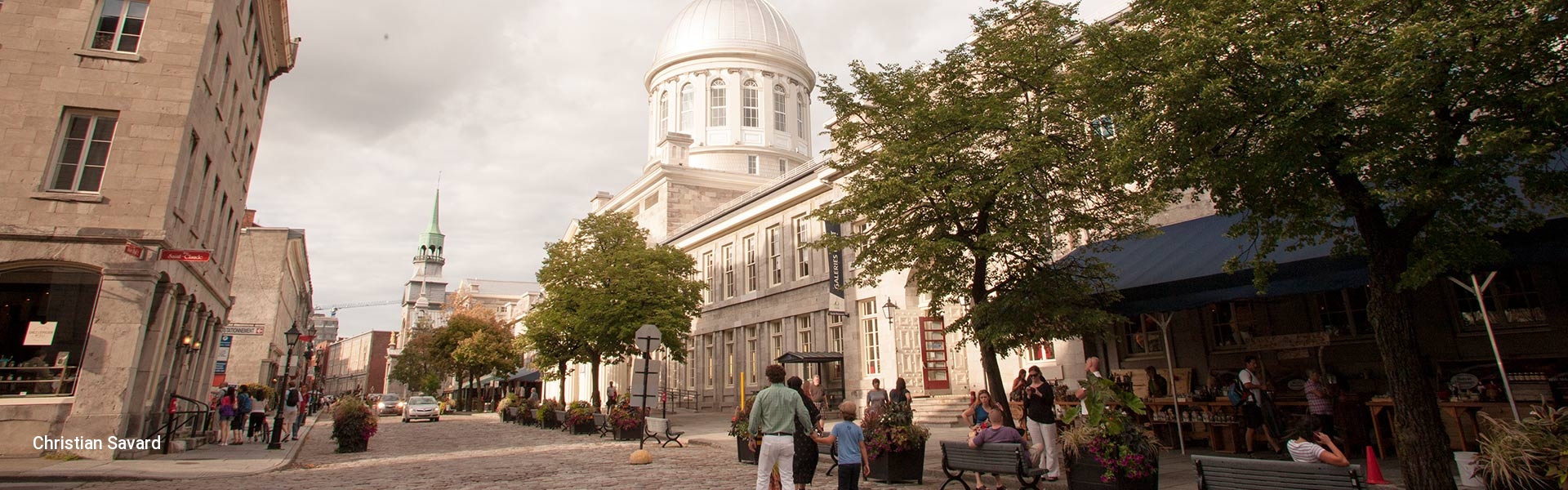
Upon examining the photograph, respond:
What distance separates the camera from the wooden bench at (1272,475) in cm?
623

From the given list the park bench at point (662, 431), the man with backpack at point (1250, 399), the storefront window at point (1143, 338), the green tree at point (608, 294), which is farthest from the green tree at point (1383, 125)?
the green tree at point (608, 294)

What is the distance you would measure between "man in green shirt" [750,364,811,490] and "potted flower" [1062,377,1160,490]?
330 cm

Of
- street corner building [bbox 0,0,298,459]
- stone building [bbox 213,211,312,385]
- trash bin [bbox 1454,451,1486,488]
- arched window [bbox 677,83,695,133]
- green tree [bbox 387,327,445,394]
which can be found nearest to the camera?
trash bin [bbox 1454,451,1486,488]

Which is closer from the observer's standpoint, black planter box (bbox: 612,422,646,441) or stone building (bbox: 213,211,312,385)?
black planter box (bbox: 612,422,646,441)

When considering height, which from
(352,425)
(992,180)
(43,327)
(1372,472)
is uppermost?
(992,180)

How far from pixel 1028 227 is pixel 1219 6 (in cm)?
507

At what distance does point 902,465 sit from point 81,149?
16221mm

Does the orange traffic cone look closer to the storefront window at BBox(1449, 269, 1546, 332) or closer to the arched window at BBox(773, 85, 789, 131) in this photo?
the storefront window at BBox(1449, 269, 1546, 332)

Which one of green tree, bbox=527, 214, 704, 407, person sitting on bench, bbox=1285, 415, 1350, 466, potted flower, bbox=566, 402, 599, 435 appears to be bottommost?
person sitting on bench, bbox=1285, 415, 1350, 466

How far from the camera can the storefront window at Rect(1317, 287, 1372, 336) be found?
43.1ft

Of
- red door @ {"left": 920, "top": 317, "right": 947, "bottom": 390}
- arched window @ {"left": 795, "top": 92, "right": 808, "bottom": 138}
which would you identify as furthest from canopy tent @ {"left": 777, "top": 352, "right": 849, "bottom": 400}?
arched window @ {"left": 795, "top": 92, "right": 808, "bottom": 138}

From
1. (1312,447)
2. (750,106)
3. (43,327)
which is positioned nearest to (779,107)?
(750,106)

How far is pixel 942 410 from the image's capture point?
70.0ft

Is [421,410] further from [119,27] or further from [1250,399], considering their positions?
[1250,399]
